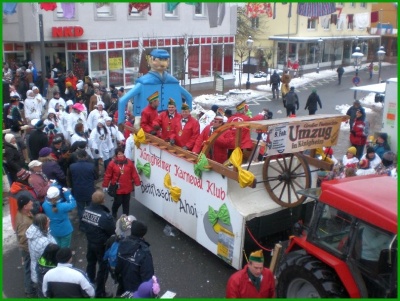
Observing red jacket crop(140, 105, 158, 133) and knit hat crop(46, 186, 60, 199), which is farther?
red jacket crop(140, 105, 158, 133)

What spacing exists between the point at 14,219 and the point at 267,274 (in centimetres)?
393

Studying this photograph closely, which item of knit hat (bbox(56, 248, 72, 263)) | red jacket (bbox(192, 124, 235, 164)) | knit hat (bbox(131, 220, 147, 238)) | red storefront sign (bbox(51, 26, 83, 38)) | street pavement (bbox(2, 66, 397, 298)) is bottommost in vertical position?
street pavement (bbox(2, 66, 397, 298))

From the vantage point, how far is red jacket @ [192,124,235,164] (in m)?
7.50

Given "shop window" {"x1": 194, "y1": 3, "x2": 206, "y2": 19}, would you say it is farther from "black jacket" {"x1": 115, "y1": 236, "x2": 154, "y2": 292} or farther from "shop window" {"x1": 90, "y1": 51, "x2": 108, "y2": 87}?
"black jacket" {"x1": 115, "y1": 236, "x2": 154, "y2": 292}

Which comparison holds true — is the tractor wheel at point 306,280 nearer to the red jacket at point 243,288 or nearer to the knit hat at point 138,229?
the red jacket at point 243,288

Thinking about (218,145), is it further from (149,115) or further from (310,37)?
(310,37)

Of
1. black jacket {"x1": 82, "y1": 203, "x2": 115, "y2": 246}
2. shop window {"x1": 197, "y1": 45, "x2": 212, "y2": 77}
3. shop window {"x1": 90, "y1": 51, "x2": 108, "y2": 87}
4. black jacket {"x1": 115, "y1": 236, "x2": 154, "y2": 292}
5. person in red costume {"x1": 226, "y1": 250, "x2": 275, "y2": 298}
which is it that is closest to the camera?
person in red costume {"x1": 226, "y1": 250, "x2": 275, "y2": 298}

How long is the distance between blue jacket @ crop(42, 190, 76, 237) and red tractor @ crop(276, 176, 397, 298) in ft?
10.8

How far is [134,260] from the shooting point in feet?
16.7

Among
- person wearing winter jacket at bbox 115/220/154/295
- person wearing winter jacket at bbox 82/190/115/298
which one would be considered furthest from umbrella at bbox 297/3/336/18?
person wearing winter jacket at bbox 115/220/154/295

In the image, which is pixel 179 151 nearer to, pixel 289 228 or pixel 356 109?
pixel 289 228

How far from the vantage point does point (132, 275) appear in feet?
16.8

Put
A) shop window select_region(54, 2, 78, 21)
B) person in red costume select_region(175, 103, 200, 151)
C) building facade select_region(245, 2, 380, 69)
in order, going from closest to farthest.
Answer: person in red costume select_region(175, 103, 200, 151) → shop window select_region(54, 2, 78, 21) → building facade select_region(245, 2, 380, 69)

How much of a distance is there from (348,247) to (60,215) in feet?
13.6
